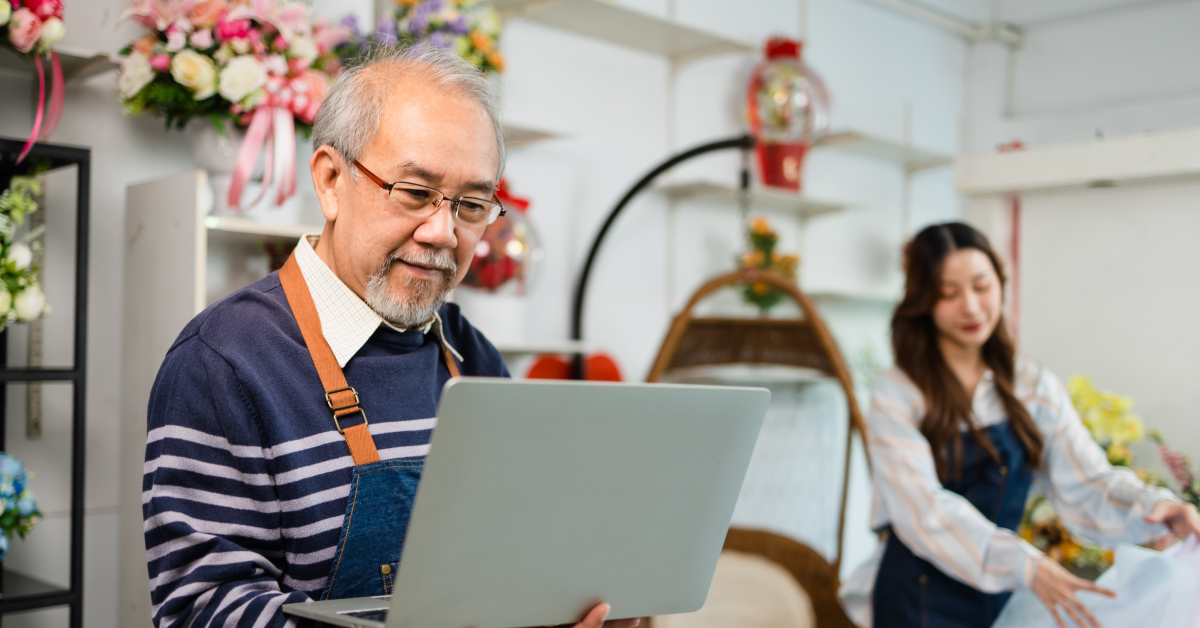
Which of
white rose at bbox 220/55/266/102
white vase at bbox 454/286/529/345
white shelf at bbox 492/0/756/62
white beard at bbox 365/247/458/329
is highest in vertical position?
white shelf at bbox 492/0/756/62

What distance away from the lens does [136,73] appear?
1.75m

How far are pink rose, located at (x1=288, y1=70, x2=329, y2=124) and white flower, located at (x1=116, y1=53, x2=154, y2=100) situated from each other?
0.81 feet

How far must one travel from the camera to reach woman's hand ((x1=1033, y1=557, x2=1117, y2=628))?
185 cm

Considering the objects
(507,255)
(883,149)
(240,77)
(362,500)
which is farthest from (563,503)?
(883,149)

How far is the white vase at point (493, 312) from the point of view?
7.86ft

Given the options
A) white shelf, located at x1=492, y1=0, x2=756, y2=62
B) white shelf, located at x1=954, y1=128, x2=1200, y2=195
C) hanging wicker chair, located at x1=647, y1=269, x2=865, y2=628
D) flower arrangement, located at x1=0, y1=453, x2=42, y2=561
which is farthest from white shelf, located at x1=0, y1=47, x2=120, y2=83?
white shelf, located at x1=954, y1=128, x2=1200, y2=195

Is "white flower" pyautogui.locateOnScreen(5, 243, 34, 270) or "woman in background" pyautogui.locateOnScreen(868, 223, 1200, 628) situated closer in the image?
"white flower" pyautogui.locateOnScreen(5, 243, 34, 270)

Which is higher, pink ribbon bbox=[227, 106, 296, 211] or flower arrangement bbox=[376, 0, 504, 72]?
flower arrangement bbox=[376, 0, 504, 72]

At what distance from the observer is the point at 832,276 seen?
389 centimetres

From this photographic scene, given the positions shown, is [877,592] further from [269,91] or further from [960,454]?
[269,91]

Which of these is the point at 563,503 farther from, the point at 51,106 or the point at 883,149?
the point at 883,149

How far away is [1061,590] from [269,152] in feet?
5.73

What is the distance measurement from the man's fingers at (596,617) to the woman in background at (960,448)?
1319 millimetres

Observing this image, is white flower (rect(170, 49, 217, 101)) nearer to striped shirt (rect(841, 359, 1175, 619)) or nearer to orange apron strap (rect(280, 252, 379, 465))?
orange apron strap (rect(280, 252, 379, 465))
